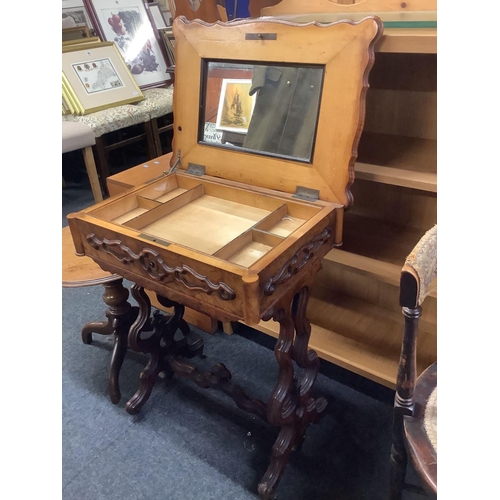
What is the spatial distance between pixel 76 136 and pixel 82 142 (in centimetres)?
5

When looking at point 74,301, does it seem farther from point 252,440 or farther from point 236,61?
point 236,61

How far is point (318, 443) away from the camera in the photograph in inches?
55.1

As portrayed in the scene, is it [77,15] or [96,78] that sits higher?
[77,15]

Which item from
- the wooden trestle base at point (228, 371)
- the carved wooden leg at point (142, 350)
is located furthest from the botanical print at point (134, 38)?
the carved wooden leg at point (142, 350)

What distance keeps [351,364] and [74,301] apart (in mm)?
1335

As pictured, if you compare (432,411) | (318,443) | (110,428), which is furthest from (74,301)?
(432,411)

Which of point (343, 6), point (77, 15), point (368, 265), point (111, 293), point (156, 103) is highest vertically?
point (77, 15)

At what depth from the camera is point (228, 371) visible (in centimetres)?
141

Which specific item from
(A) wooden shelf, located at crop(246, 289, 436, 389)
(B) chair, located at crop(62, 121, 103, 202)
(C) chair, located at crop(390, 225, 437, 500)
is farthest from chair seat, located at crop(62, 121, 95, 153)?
(C) chair, located at crop(390, 225, 437, 500)

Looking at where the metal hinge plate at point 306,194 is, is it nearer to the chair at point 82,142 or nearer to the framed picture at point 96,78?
the chair at point 82,142

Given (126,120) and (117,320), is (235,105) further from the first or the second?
(126,120)

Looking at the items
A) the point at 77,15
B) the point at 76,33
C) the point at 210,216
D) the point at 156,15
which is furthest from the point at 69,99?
the point at 210,216

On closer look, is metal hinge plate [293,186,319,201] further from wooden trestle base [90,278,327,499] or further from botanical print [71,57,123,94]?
botanical print [71,57,123,94]

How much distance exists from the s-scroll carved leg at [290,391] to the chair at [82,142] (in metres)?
1.95
